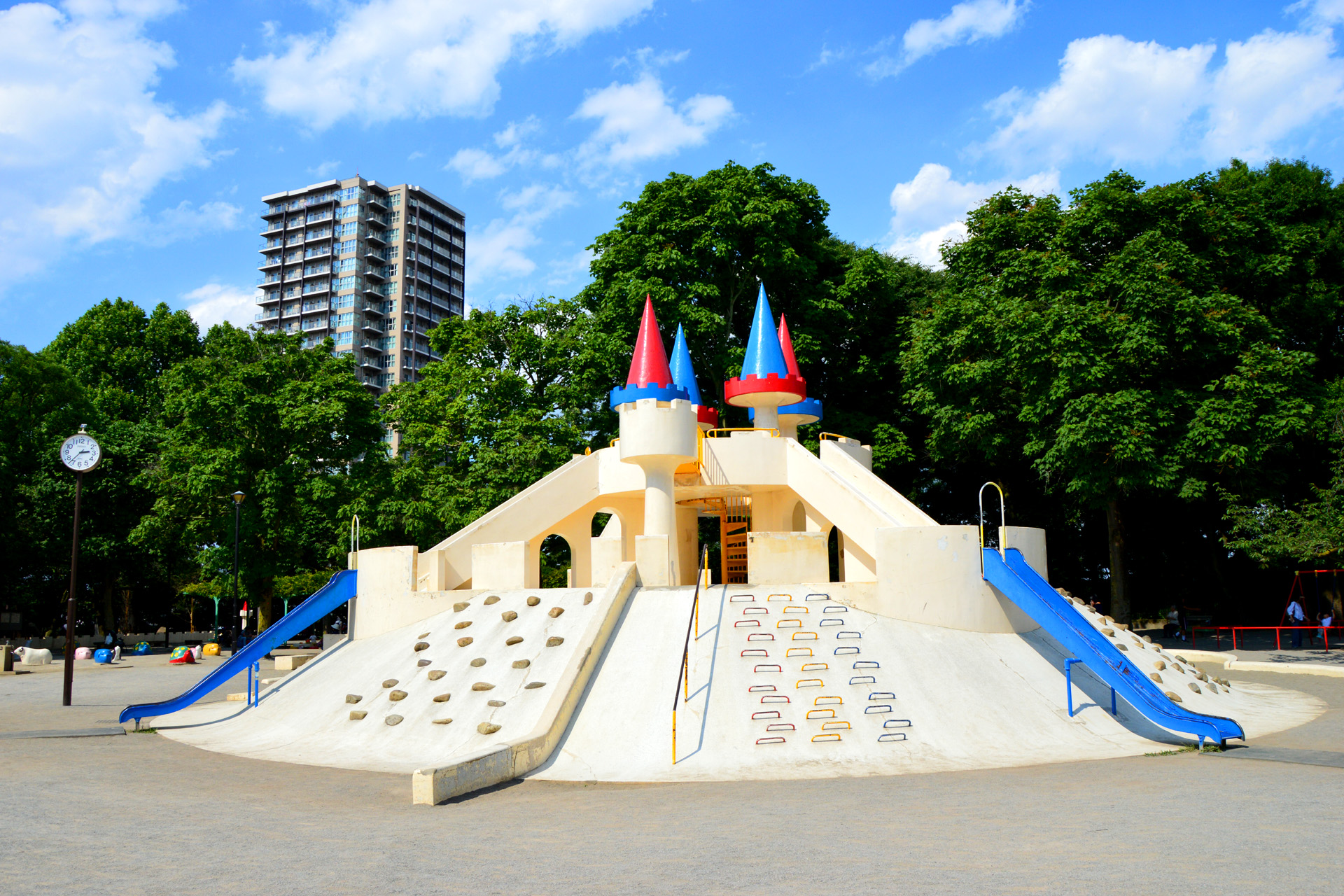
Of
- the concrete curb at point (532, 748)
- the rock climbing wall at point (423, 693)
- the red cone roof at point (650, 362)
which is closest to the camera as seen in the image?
the concrete curb at point (532, 748)

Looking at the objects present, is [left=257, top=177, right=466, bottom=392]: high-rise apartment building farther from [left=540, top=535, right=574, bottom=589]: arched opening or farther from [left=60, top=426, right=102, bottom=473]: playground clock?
[left=60, top=426, right=102, bottom=473]: playground clock

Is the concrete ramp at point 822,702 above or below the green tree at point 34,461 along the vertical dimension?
below

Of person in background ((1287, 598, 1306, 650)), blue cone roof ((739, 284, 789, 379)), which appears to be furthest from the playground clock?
person in background ((1287, 598, 1306, 650))

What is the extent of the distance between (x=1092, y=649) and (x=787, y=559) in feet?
19.2

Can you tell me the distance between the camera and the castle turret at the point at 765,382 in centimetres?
2453

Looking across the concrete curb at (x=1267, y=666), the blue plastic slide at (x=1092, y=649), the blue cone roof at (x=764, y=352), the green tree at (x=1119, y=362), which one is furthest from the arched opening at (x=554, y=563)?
the blue plastic slide at (x=1092, y=649)

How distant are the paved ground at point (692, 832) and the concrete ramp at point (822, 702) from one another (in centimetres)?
95

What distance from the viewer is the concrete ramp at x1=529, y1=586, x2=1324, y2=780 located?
1366cm

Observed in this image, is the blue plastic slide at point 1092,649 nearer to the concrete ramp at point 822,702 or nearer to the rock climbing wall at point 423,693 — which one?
the concrete ramp at point 822,702

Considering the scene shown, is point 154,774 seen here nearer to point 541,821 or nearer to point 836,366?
point 541,821

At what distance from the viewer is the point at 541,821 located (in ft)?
33.2

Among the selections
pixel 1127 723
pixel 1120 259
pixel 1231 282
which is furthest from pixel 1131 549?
pixel 1127 723

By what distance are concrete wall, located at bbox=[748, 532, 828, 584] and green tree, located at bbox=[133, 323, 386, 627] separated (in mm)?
22728

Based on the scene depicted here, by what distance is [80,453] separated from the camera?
69.5ft
